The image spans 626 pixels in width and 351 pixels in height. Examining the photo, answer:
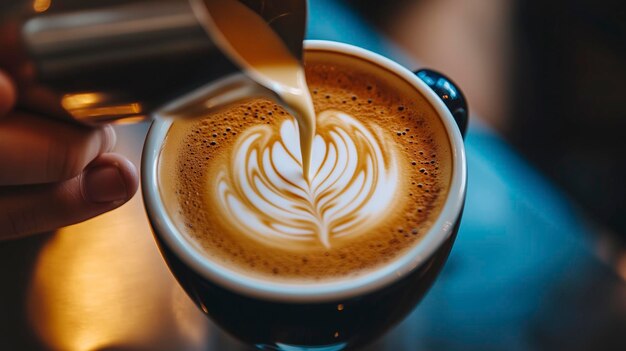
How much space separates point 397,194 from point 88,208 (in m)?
0.35

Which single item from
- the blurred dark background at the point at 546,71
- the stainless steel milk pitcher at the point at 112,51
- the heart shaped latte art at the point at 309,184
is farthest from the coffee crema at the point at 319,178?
the blurred dark background at the point at 546,71

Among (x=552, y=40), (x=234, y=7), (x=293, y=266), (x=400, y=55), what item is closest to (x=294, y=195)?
(x=293, y=266)

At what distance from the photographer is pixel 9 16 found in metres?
0.48

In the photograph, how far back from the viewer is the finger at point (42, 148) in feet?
1.81

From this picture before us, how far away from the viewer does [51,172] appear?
1.97 feet

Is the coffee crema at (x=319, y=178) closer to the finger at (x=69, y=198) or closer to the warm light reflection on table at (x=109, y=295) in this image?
the finger at (x=69, y=198)

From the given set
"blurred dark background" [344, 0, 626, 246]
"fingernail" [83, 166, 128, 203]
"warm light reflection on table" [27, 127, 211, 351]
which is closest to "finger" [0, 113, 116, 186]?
"fingernail" [83, 166, 128, 203]

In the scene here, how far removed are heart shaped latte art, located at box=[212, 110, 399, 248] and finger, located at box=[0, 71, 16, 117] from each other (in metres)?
0.23

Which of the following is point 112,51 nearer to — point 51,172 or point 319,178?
point 51,172

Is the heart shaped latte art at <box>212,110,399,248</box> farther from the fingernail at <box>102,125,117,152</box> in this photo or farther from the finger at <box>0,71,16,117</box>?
the finger at <box>0,71,16,117</box>

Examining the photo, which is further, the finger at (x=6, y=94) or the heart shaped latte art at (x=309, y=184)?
the heart shaped latte art at (x=309, y=184)

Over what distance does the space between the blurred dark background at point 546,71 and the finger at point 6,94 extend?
0.82 meters

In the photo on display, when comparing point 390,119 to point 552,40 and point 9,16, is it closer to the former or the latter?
point 9,16

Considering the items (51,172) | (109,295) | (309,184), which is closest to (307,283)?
(309,184)
